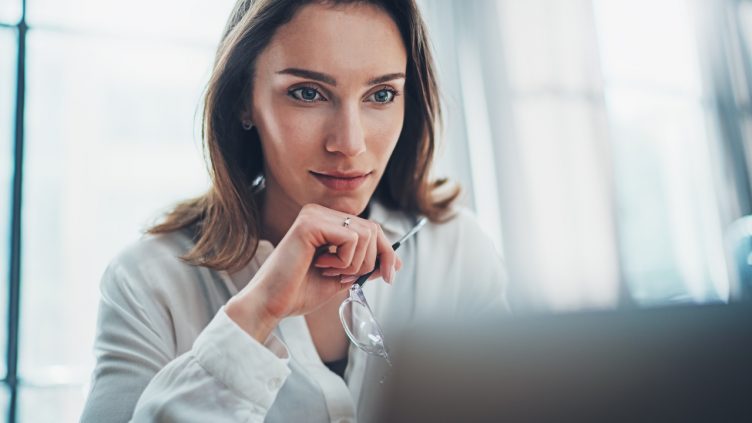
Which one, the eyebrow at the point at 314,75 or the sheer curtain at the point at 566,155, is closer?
the eyebrow at the point at 314,75

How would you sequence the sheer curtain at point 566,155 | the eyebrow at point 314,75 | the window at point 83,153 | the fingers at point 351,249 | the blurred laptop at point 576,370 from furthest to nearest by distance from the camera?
1. the sheer curtain at point 566,155
2. the window at point 83,153
3. the eyebrow at point 314,75
4. the fingers at point 351,249
5. the blurred laptop at point 576,370

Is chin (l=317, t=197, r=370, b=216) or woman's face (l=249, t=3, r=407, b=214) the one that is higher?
woman's face (l=249, t=3, r=407, b=214)

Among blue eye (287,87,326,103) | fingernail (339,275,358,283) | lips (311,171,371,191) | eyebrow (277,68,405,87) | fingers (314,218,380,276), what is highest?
eyebrow (277,68,405,87)

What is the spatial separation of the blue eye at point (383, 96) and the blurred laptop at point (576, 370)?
768 millimetres

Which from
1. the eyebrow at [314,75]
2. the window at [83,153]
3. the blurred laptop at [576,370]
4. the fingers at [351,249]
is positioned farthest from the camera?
the window at [83,153]

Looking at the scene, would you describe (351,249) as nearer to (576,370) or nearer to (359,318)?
(359,318)

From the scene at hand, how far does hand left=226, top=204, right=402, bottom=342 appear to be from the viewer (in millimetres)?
829

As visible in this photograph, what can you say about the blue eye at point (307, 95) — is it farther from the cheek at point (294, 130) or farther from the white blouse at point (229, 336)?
the white blouse at point (229, 336)

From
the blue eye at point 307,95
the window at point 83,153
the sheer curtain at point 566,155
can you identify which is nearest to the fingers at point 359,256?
the blue eye at point 307,95

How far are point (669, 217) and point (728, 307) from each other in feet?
9.93

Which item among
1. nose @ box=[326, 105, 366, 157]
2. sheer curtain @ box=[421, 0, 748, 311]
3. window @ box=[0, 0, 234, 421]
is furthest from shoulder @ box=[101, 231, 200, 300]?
sheer curtain @ box=[421, 0, 748, 311]

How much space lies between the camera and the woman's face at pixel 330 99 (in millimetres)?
980

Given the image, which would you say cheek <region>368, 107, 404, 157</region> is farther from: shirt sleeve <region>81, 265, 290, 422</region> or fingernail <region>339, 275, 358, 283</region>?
shirt sleeve <region>81, 265, 290, 422</region>

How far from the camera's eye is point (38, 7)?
6.70 feet
